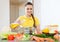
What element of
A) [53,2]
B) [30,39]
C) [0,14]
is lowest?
[30,39]

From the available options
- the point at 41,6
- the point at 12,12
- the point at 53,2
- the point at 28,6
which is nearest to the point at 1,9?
the point at 12,12

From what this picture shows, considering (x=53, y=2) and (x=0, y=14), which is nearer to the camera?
(x=53, y=2)

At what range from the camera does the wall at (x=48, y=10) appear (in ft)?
6.26

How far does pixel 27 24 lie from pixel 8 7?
115 centimetres

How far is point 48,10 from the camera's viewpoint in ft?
6.45

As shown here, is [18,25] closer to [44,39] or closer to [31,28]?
[31,28]

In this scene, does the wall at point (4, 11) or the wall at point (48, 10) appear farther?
the wall at point (4, 11)

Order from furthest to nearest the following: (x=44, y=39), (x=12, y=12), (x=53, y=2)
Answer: (x=12, y=12) → (x=53, y=2) → (x=44, y=39)

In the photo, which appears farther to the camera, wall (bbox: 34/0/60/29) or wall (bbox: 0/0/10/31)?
wall (bbox: 0/0/10/31)

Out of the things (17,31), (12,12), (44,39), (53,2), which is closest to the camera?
(44,39)

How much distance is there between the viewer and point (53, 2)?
1928 mm

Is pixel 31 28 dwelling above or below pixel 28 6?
below

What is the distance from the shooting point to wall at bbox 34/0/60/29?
1.91 meters

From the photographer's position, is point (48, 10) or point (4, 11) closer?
point (48, 10)
